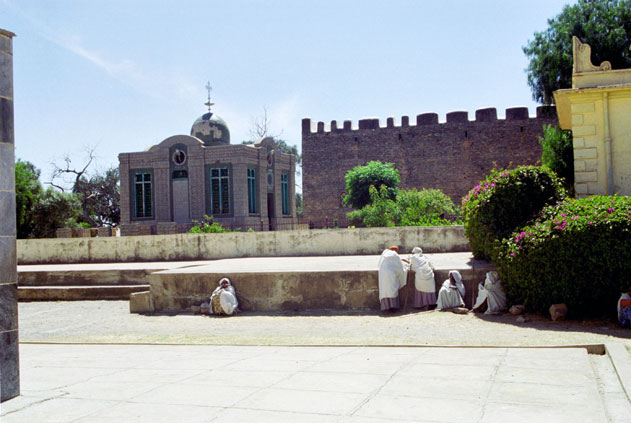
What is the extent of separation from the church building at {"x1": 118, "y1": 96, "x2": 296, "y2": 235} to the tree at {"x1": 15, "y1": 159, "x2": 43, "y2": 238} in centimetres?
951

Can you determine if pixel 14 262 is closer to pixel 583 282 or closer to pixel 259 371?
pixel 259 371

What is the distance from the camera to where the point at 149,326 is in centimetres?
969

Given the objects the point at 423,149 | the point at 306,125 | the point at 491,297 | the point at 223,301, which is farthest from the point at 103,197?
the point at 491,297

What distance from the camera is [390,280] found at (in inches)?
380

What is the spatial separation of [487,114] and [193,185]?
65.4 feet

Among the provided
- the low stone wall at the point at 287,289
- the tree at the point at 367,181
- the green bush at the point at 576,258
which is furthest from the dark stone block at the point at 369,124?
the green bush at the point at 576,258

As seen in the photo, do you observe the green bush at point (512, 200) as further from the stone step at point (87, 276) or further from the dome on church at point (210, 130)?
the dome on church at point (210, 130)

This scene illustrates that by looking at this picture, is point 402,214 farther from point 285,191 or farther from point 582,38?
point 582,38

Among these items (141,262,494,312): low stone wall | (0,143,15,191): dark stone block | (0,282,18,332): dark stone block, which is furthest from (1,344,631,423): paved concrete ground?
(141,262,494,312): low stone wall

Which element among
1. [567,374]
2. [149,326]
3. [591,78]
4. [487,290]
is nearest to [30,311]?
[149,326]

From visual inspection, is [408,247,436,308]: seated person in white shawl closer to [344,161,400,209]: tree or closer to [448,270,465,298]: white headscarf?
[448,270,465,298]: white headscarf

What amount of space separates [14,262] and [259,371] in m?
2.20

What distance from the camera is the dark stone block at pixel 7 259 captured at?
446 centimetres

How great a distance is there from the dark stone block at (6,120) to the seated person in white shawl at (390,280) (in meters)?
6.36
